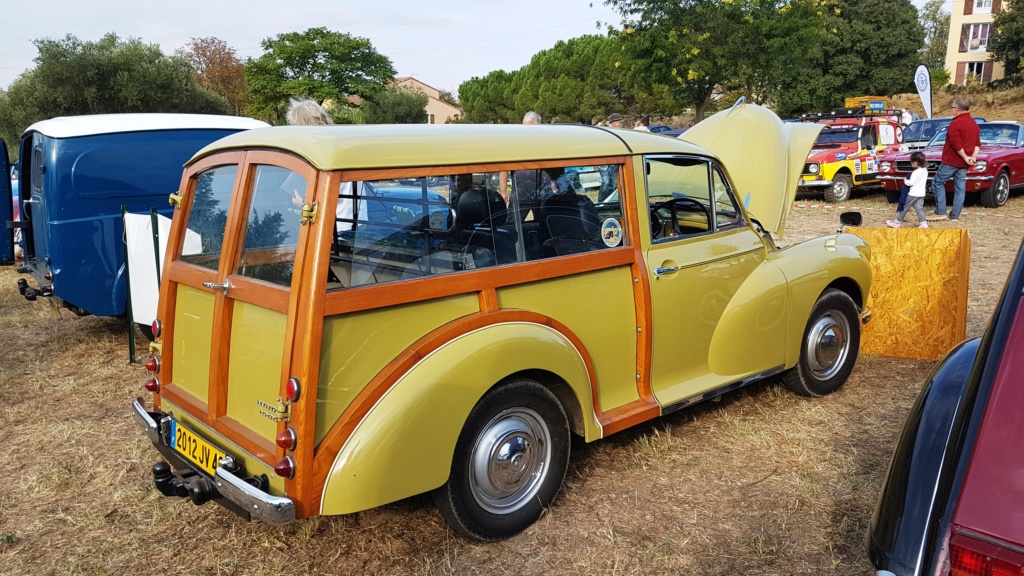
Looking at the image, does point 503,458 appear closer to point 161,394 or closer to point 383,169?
point 383,169

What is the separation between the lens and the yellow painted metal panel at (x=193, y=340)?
3.31 metres

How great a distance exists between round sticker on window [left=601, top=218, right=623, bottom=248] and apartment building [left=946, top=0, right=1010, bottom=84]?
61.1m

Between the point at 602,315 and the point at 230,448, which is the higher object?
the point at 602,315

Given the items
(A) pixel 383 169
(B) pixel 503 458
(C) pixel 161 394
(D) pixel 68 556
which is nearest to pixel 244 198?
(A) pixel 383 169

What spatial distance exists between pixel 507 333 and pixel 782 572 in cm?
157

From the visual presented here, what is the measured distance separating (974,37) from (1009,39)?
55.2 feet

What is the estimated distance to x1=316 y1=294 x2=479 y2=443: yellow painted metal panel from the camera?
276 centimetres

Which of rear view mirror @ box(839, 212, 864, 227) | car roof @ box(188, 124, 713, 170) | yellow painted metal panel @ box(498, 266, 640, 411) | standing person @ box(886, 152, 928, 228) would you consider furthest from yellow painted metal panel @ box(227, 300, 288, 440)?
standing person @ box(886, 152, 928, 228)

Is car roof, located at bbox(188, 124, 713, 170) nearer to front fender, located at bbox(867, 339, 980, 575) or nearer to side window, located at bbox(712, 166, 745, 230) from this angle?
side window, located at bbox(712, 166, 745, 230)

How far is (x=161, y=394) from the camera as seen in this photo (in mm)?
3600

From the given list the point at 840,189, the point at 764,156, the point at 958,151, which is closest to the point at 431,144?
the point at 764,156

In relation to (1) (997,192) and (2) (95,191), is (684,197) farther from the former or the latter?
(1) (997,192)

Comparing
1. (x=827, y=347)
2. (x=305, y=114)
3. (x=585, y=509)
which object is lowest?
(x=585, y=509)

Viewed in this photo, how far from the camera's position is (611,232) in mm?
3775
